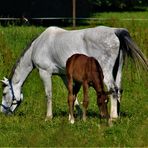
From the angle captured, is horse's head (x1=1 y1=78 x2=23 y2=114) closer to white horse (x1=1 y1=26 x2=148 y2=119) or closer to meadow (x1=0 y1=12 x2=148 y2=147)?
white horse (x1=1 y1=26 x2=148 y2=119)

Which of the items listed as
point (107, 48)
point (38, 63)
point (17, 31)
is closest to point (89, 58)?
point (107, 48)

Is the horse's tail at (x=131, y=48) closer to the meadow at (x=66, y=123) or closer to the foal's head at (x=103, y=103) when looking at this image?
the meadow at (x=66, y=123)

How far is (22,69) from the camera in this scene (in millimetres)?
12391

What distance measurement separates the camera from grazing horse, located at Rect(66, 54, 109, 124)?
32.8 feet

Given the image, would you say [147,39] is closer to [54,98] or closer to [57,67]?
[54,98]

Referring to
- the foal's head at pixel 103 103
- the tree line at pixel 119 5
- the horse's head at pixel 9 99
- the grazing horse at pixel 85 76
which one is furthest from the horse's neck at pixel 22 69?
the tree line at pixel 119 5

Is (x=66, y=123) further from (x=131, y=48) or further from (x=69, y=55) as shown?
(x=131, y=48)

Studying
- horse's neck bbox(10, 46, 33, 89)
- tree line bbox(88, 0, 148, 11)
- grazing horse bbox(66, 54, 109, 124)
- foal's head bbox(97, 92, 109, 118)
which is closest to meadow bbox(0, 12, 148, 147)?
foal's head bbox(97, 92, 109, 118)

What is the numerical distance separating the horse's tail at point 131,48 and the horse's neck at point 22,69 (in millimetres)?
1871

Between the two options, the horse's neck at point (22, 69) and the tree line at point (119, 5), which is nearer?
the horse's neck at point (22, 69)

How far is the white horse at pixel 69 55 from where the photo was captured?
11.1 m

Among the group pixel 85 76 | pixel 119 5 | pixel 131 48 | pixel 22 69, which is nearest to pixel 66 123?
pixel 85 76

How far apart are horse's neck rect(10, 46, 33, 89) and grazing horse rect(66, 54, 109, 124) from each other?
1593 mm

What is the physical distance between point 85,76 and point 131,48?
1.17m
